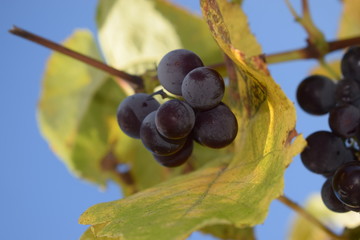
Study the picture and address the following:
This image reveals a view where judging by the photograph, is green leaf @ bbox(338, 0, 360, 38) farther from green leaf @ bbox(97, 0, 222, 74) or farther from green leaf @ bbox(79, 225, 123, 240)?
green leaf @ bbox(79, 225, 123, 240)

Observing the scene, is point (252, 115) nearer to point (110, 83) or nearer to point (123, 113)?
point (123, 113)

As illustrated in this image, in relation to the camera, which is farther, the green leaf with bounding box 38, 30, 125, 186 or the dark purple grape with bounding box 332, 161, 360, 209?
the green leaf with bounding box 38, 30, 125, 186

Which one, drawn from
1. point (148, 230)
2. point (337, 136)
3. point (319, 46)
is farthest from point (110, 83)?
point (148, 230)

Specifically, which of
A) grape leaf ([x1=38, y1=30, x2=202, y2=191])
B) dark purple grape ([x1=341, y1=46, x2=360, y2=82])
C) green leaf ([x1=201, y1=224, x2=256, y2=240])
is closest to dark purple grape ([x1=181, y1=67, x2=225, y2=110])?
dark purple grape ([x1=341, y1=46, x2=360, y2=82])

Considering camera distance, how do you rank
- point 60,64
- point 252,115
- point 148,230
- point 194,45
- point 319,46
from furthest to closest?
point 60,64 < point 194,45 < point 319,46 < point 252,115 < point 148,230

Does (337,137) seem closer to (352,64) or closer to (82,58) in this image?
(352,64)

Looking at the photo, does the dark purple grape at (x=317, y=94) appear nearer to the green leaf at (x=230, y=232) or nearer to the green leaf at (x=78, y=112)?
the green leaf at (x=230, y=232)

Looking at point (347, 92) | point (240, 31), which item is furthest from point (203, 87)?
point (347, 92)
